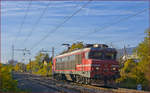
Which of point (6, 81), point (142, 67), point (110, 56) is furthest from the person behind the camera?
point (142, 67)

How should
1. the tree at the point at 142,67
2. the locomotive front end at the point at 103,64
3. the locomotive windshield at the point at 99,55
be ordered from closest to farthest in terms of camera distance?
the locomotive front end at the point at 103,64
the locomotive windshield at the point at 99,55
the tree at the point at 142,67

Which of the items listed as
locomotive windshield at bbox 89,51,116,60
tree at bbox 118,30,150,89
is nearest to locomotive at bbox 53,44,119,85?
locomotive windshield at bbox 89,51,116,60

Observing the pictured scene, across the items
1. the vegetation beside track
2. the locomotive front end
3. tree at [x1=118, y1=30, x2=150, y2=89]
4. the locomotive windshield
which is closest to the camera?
the vegetation beside track

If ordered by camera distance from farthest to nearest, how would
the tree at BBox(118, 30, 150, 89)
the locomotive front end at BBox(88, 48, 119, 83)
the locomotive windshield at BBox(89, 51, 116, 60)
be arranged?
the tree at BBox(118, 30, 150, 89)
the locomotive windshield at BBox(89, 51, 116, 60)
the locomotive front end at BBox(88, 48, 119, 83)

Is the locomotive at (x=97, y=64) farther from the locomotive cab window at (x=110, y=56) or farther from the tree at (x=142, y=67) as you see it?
the tree at (x=142, y=67)

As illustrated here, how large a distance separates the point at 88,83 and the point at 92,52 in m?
3.16

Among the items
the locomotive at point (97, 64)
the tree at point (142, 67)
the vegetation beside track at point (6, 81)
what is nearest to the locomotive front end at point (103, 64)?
the locomotive at point (97, 64)

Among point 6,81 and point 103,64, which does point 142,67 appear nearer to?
point 103,64

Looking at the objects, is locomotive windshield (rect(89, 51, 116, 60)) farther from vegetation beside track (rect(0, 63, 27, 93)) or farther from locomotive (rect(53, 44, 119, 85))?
vegetation beside track (rect(0, 63, 27, 93))

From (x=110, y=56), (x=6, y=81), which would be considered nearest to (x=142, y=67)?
(x=110, y=56)

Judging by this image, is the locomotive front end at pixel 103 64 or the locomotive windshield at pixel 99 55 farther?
the locomotive windshield at pixel 99 55

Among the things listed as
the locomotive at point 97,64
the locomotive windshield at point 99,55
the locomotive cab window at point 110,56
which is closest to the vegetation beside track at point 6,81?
the locomotive at point 97,64

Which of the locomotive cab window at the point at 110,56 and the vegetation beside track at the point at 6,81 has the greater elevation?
the locomotive cab window at the point at 110,56

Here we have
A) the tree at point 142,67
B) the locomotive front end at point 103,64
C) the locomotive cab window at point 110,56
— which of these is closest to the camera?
the locomotive front end at point 103,64
